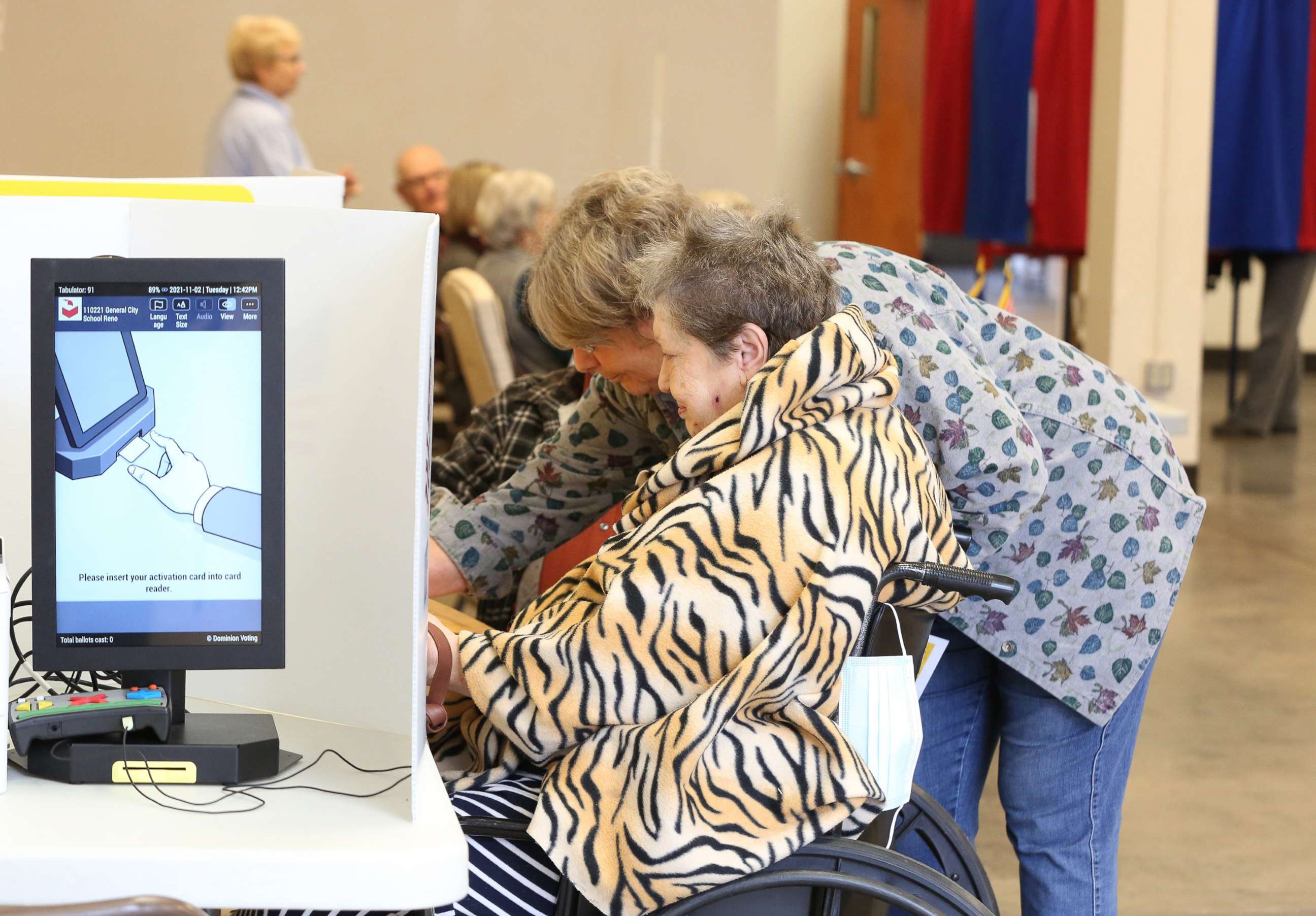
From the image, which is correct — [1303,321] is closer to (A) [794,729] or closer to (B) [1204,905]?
(B) [1204,905]

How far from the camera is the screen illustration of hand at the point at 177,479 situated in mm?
1176

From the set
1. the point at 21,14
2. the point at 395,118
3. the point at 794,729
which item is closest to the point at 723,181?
the point at 395,118

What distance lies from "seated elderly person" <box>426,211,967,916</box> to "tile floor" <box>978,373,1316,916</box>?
1.43 meters

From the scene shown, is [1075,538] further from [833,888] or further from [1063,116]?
[1063,116]

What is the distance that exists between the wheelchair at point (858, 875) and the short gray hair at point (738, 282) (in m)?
0.31

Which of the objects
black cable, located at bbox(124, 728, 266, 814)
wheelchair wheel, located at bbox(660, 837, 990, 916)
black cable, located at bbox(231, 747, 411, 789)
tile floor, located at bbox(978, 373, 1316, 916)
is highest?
black cable, located at bbox(124, 728, 266, 814)

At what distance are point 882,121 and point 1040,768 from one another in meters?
7.46

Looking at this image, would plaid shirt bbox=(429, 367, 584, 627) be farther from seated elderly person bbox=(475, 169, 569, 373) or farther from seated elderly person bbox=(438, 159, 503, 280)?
seated elderly person bbox=(438, 159, 503, 280)

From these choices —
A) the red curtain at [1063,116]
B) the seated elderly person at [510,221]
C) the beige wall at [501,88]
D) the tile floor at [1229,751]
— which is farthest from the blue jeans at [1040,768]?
the beige wall at [501,88]

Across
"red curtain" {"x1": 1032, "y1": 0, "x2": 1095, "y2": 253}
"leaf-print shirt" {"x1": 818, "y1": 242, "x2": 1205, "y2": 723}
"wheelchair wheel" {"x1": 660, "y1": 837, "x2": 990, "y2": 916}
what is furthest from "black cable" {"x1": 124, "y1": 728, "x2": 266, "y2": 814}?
"red curtain" {"x1": 1032, "y1": 0, "x2": 1095, "y2": 253}

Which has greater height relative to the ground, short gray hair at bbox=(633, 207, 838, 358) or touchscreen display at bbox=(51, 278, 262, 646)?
short gray hair at bbox=(633, 207, 838, 358)

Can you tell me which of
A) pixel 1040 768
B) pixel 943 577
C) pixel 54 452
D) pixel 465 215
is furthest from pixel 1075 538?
pixel 465 215

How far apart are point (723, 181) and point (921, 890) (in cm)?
650

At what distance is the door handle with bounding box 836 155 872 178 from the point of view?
8789 mm
